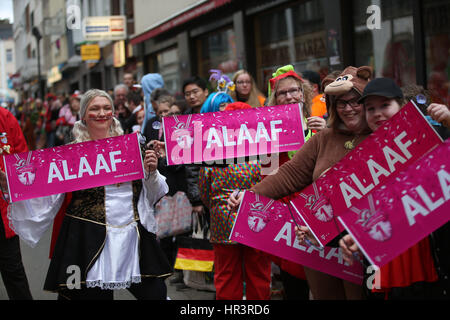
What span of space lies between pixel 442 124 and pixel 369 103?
387 millimetres

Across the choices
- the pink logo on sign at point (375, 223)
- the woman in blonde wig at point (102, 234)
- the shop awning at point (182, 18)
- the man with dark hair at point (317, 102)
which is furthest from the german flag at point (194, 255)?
the shop awning at point (182, 18)

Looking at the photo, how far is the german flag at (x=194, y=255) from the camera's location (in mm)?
6254

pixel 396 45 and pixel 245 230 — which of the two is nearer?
pixel 245 230

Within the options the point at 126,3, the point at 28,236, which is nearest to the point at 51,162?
the point at 28,236

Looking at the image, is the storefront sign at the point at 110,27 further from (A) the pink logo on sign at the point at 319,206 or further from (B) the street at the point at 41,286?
(A) the pink logo on sign at the point at 319,206

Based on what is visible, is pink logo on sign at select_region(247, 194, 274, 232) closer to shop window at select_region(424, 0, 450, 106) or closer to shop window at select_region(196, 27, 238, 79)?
shop window at select_region(424, 0, 450, 106)

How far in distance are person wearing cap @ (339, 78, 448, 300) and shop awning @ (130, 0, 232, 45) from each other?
9.88 meters

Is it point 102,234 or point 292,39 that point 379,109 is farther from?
point 292,39

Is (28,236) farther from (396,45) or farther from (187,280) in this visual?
(396,45)

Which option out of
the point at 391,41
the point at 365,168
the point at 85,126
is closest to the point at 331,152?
the point at 365,168

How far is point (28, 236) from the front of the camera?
4.02 meters

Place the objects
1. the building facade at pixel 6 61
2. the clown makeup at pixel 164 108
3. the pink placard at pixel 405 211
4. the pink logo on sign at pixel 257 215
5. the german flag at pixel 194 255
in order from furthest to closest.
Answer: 1. the building facade at pixel 6 61
2. the clown makeup at pixel 164 108
3. the german flag at pixel 194 255
4. the pink logo on sign at pixel 257 215
5. the pink placard at pixel 405 211

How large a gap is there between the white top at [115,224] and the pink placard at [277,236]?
70 cm

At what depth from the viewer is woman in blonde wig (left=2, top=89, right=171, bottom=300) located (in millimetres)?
3881
